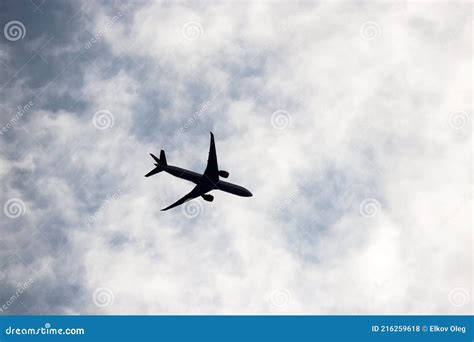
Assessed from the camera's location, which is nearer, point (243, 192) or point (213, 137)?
point (213, 137)

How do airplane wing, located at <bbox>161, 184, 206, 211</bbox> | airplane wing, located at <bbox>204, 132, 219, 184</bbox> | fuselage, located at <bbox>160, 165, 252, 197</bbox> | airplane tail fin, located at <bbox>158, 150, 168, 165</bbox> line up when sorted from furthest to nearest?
airplane wing, located at <bbox>161, 184, 206, 211</bbox>, airplane tail fin, located at <bbox>158, 150, 168, 165</bbox>, fuselage, located at <bbox>160, 165, 252, 197</bbox>, airplane wing, located at <bbox>204, 132, 219, 184</bbox>

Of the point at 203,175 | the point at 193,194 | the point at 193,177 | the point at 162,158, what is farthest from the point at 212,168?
the point at 162,158

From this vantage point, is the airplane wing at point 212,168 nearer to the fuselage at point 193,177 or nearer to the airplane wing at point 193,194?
the fuselage at point 193,177

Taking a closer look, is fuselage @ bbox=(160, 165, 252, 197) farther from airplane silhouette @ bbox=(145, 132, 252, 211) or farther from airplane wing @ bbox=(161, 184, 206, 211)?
airplane wing @ bbox=(161, 184, 206, 211)

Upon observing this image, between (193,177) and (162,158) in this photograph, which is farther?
(162,158)

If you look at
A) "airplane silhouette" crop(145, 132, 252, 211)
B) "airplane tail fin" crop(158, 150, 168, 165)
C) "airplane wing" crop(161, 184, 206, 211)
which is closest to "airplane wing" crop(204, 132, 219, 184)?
"airplane silhouette" crop(145, 132, 252, 211)

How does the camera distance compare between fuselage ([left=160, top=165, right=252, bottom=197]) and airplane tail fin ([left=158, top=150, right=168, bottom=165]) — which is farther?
airplane tail fin ([left=158, top=150, right=168, bottom=165])

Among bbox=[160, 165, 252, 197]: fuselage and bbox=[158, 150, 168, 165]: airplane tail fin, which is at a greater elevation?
bbox=[158, 150, 168, 165]: airplane tail fin

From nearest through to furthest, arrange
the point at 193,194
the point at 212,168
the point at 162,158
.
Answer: the point at 212,168
the point at 162,158
the point at 193,194

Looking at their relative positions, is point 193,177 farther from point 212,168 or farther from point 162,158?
point 162,158
